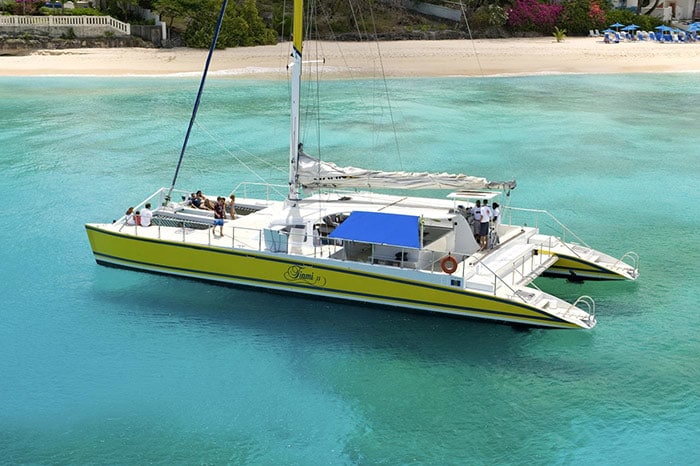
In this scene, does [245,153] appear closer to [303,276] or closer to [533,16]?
[303,276]

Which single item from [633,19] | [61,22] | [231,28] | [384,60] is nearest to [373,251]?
[384,60]

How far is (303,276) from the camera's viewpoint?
22.2m

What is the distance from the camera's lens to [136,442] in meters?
16.5

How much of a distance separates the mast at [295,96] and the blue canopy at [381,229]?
2.21m

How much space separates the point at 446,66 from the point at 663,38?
22.5m

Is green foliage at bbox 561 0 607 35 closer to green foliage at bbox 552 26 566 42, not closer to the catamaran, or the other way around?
green foliage at bbox 552 26 566 42

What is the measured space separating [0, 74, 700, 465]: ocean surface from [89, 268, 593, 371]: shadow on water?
6 centimetres

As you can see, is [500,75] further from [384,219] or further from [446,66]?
[384,219]

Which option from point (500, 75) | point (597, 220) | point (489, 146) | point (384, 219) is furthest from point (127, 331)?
point (500, 75)

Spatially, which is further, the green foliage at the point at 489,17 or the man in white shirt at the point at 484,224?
the green foliage at the point at 489,17

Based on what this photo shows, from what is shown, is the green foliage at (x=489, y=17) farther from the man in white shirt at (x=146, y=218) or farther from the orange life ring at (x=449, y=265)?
the orange life ring at (x=449, y=265)

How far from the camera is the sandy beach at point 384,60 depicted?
6494 cm

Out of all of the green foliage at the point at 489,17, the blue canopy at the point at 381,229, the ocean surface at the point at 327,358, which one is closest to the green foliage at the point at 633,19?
the green foliage at the point at 489,17

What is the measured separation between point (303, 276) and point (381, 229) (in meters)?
2.21
